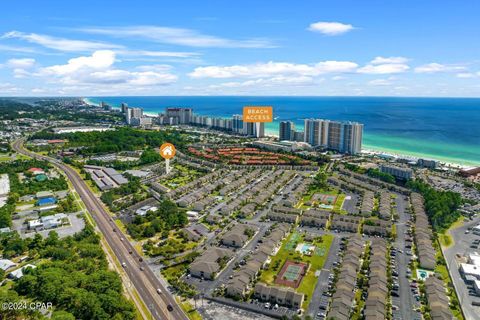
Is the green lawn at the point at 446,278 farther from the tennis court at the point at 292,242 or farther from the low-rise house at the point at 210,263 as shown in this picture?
the low-rise house at the point at 210,263

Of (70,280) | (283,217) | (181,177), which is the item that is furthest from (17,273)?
(181,177)

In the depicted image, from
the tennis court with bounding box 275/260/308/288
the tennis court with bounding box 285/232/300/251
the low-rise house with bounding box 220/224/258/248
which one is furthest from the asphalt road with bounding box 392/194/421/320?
the low-rise house with bounding box 220/224/258/248

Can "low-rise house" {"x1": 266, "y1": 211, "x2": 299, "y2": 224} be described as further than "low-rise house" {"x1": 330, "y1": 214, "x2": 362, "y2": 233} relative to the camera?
Yes

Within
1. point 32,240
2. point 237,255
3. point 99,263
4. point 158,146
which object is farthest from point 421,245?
point 158,146

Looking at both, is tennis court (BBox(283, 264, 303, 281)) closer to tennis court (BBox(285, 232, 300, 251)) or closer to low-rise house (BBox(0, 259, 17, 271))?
tennis court (BBox(285, 232, 300, 251))

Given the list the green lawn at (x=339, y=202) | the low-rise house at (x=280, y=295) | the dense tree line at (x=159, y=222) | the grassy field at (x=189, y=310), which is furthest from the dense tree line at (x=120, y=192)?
the green lawn at (x=339, y=202)

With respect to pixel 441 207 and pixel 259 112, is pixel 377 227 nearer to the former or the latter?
pixel 441 207
